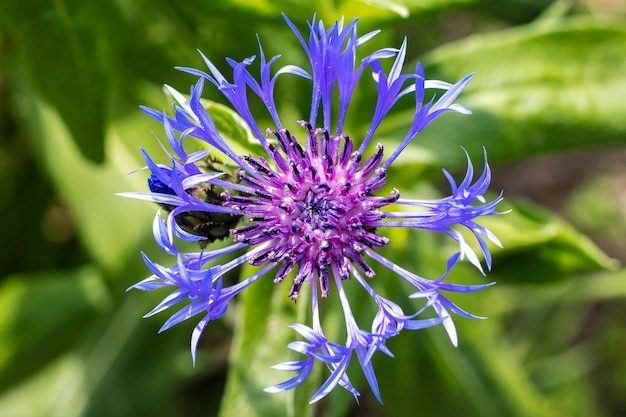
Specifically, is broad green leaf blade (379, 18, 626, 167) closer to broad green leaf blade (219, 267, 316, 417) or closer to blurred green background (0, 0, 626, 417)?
blurred green background (0, 0, 626, 417)

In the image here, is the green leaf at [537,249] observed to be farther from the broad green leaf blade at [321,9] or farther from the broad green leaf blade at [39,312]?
the broad green leaf blade at [39,312]

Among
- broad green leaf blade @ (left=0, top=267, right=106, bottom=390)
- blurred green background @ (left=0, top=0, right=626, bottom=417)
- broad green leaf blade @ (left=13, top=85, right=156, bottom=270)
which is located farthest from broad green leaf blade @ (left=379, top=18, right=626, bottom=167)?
broad green leaf blade @ (left=0, top=267, right=106, bottom=390)

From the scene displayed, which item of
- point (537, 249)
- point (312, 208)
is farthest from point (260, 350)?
point (537, 249)

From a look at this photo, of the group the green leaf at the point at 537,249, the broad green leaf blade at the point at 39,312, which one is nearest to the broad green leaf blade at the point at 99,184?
the broad green leaf blade at the point at 39,312

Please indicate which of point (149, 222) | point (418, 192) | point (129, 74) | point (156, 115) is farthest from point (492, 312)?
point (156, 115)

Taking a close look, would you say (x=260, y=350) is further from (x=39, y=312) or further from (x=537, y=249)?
(x=39, y=312)

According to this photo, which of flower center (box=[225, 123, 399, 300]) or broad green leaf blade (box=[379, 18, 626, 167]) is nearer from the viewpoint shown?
flower center (box=[225, 123, 399, 300])

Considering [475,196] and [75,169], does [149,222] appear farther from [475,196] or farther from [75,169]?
[475,196]
